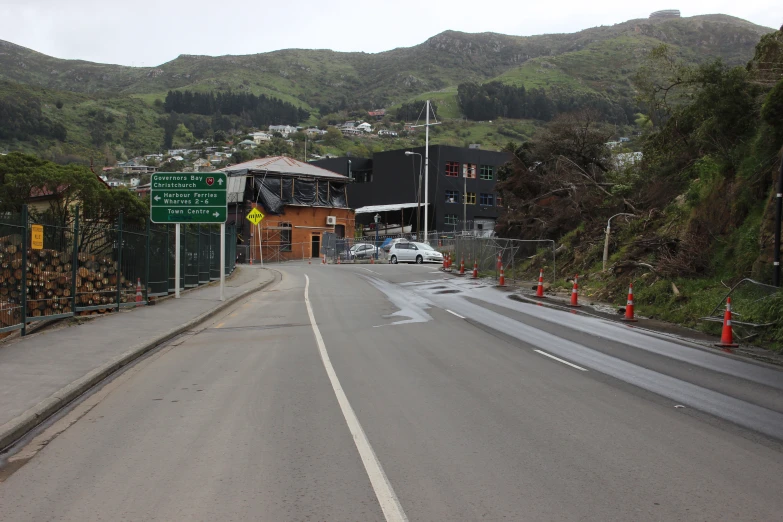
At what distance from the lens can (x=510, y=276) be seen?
3406 cm

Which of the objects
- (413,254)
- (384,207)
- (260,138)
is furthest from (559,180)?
(260,138)

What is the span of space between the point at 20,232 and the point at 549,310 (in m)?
14.2

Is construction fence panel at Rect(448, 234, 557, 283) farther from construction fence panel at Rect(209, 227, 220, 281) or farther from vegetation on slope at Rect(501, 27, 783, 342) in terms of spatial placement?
construction fence panel at Rect(209, 227, 220, 281)

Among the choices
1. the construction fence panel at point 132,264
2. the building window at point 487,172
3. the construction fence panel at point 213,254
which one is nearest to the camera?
the construction fence panel at point 132,264

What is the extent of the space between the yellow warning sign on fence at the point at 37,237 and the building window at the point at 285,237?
52493 mm

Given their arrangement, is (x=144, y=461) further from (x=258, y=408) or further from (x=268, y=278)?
(x=268, y=278)

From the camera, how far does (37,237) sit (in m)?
13.5

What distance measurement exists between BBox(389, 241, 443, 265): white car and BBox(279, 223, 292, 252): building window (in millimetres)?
18424

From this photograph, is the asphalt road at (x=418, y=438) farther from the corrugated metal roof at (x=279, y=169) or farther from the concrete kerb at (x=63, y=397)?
the corrugated metal roof at (x=279, y=169)

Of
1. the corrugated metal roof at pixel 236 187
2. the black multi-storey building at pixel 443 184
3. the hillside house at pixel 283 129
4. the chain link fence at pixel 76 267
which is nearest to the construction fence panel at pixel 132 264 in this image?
the chain link fence at pixel 76 267

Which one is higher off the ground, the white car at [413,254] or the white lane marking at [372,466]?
the white car at [413,254]

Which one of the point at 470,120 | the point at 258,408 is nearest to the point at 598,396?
the point at 258,408

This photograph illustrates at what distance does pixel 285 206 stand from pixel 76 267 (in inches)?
2009

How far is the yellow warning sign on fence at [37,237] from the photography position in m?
13.4
